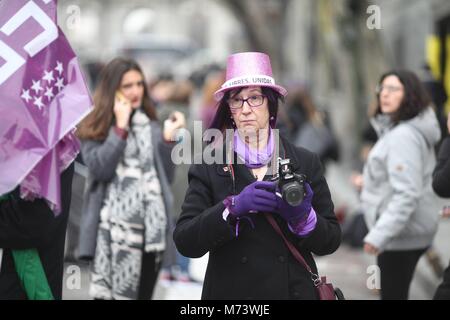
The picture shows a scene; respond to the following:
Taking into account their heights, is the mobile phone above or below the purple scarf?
above

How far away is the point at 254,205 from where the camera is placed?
13.1 feet

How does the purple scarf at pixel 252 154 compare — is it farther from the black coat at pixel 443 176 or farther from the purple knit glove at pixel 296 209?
the black coat at pixel 443 176

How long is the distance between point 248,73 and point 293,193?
680 mm

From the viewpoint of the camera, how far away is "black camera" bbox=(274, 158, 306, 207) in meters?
3.95

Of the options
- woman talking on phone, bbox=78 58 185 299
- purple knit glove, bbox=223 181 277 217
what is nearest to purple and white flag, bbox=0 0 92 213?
purple knit glove, bbox=223 181 277 217

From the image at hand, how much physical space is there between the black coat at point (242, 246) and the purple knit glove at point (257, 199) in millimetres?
102

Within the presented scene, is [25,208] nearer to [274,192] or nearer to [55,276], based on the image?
[55,276]

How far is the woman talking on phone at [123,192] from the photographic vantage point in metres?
6.51

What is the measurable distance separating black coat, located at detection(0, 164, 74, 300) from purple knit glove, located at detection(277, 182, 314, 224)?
108cm

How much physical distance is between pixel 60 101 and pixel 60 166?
0.95ft

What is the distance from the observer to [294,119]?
11516 mm

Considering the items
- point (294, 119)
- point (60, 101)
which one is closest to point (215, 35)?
point (294, 119)

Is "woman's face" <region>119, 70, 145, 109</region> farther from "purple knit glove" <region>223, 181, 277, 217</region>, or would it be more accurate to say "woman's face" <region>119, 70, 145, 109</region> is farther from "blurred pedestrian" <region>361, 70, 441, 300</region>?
"purple knit glove" <region>223, 181, 277, 217</region>

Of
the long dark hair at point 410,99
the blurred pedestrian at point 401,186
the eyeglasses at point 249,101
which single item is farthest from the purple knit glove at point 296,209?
the long dark hair at point 410,99
